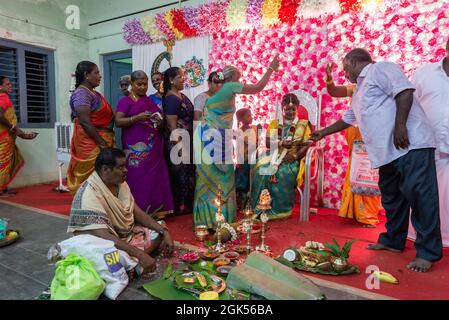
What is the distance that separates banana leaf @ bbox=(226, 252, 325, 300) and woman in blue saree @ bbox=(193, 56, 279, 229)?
116cm

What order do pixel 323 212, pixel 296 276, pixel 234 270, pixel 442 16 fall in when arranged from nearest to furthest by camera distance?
1. pixel 296 276
2. pixel 234 270
3. pixel 442 16
4. pixel 323 212

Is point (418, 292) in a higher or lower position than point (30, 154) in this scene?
lower

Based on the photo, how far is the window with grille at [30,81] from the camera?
20.6 ft

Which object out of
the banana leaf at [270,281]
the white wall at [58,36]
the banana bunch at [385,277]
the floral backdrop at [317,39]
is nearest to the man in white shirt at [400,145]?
the banana bunch at [385,277]

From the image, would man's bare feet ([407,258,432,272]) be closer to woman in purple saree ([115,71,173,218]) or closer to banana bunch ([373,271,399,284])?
banana bunch ([373,271,399,284])

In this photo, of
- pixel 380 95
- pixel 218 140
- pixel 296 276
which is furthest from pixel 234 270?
pixel 380 95

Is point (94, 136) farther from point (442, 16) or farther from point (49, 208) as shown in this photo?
point (442, 16)

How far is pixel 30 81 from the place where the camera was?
21.7ft

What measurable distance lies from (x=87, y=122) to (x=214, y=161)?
1492 mm

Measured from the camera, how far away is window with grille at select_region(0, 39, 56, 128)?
20.6ft

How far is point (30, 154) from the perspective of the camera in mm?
6539

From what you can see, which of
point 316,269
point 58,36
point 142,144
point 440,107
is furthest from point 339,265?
point 58,36

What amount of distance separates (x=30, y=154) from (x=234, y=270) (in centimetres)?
565

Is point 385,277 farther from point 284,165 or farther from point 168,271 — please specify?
point 284,165
